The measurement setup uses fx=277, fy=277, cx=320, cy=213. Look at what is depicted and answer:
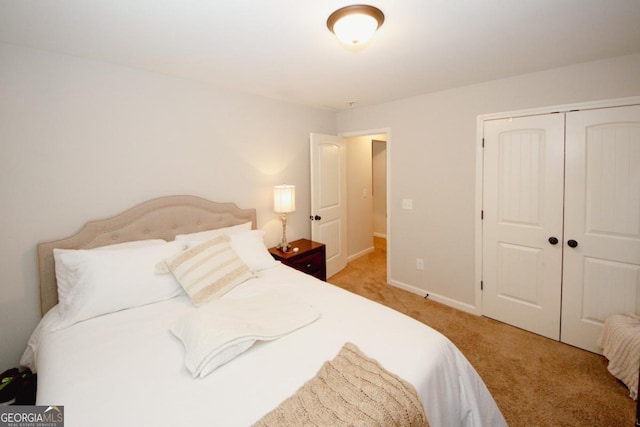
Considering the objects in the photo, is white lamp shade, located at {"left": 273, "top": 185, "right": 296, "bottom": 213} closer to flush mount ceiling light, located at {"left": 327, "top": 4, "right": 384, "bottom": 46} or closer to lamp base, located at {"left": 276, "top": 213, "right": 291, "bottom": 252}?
lamp base, located at {"left": 276, "top": 213, "right": 291, "bottom": 252}

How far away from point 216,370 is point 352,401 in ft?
1.91

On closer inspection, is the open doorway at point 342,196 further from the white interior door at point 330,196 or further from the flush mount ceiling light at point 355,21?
the flush mount ceiling light at point 355,21

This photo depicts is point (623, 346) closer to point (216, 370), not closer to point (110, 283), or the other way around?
point (216, 370)

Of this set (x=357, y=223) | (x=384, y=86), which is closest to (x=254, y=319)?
(x=384, y=86)

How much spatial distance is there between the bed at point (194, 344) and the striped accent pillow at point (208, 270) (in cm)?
1

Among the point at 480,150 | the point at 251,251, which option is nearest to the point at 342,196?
the point at 480,150

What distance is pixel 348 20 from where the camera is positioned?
142 cm

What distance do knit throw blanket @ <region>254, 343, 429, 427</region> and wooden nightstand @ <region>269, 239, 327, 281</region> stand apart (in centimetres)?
172

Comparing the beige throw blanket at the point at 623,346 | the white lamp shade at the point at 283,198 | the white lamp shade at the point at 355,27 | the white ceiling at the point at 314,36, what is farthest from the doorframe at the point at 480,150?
the white lamp shade at the point at 283,198

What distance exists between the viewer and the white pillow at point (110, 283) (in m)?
1.58

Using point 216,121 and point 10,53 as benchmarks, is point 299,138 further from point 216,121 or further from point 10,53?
point 10,53

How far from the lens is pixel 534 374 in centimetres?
197

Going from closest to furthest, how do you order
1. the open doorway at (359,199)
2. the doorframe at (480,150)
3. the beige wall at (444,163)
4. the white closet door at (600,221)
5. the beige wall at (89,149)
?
the beige wall at (89,149) → the white closet door at (600,221) → the doorframe at (480,150) → the beige wall at (444,163) → the open doorway at (359,199)

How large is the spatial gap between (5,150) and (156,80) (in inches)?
42.0
